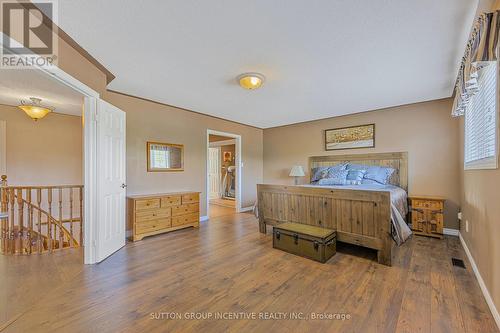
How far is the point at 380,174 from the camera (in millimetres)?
4168

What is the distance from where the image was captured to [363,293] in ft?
6.49

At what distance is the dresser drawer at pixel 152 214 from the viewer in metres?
3.46

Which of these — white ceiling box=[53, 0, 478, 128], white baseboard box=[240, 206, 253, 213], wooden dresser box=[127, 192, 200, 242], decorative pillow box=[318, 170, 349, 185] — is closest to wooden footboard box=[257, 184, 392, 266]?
decorative pillow box=[318, 170, 349, 185]

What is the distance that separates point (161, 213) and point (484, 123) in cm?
421

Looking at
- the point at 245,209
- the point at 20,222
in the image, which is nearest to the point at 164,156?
the point at 20,222

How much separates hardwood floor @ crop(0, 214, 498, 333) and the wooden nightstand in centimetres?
58

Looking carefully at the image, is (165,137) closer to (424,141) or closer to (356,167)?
(356,167)

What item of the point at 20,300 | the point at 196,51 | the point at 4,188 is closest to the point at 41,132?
the point at 4,188

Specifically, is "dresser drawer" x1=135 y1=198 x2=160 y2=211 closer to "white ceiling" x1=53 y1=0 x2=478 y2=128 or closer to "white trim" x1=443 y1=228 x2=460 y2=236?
"white ceiling" x1=53 y1=0 x2=478 y2=128

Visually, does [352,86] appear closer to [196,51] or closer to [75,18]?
[196,51]

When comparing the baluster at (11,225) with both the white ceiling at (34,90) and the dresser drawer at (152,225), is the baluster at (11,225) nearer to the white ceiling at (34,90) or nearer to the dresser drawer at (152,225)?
the white ceiling at (34,90)

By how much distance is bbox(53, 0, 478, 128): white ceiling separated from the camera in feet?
5.61

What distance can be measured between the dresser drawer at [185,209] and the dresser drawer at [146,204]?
1.10 feet

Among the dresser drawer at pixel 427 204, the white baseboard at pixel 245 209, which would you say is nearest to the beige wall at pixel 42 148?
the white baseboard at pixel 245 209
